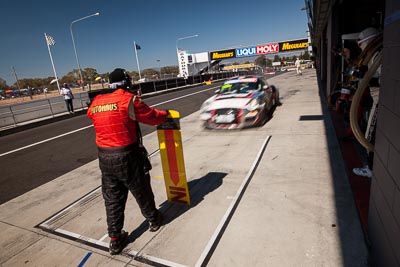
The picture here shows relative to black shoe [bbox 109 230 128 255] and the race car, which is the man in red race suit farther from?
the race car

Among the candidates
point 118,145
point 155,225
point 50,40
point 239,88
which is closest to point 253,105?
point 239,88

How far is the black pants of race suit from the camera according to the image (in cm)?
269

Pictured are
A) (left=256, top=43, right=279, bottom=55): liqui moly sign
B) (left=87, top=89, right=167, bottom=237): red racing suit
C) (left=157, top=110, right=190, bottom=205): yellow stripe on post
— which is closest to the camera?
(left=87, top=89, right=167, bottom=237): red racing suit

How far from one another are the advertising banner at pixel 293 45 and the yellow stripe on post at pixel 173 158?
166 feet

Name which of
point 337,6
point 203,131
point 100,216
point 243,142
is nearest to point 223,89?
point 203,131

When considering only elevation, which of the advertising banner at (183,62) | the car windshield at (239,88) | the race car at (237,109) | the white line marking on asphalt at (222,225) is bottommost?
the white line marking on asphalt at (222,225)

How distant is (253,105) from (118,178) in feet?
17.0

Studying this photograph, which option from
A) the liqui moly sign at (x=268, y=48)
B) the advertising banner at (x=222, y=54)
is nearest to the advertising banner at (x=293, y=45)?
the liqui moly sign at (x=268, y=48)

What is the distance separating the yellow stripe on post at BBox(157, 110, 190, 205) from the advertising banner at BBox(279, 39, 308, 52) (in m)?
50.6

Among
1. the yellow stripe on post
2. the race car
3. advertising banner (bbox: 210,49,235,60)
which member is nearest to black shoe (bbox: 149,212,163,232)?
the yellow stripe on post

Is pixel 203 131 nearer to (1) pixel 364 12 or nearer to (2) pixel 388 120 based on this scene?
(2) pixel 388 120

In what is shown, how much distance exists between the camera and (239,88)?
8.26 metres

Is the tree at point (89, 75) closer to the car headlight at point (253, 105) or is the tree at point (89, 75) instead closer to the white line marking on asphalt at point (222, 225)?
the car headlight at point (253, 105)

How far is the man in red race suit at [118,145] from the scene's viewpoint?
2.65m
